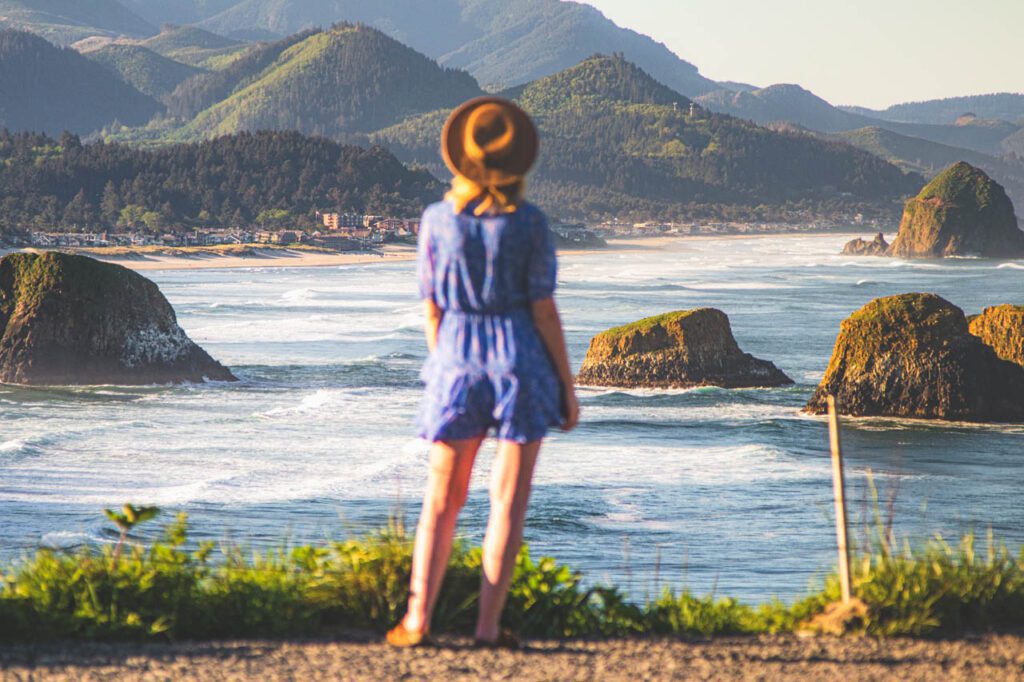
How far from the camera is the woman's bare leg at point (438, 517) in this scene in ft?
18.2

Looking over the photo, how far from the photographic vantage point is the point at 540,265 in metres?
5.46

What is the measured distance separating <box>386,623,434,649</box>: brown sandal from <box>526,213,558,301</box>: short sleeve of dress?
1.37 meters

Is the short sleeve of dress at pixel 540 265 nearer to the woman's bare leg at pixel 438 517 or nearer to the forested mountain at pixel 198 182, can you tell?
the woman's bare leg at pixel 438 517

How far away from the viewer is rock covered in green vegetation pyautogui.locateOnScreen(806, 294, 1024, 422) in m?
27.3

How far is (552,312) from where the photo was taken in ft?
18.1

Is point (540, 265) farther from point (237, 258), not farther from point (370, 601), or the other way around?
point (237, 258)

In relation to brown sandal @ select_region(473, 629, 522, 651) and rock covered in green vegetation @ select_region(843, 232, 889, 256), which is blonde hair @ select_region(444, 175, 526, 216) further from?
rock covered in green vegetation @ select_region(843, 232, 889, 256)

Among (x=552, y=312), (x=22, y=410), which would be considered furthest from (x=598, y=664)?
(x=22, y=410)

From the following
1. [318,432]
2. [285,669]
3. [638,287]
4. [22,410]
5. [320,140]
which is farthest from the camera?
[320,140]

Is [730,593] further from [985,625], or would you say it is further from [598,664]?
[598,664]

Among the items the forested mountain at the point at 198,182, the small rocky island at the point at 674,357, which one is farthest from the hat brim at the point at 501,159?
the forested mountain at the point at 198,182

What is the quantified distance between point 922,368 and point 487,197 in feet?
77.3

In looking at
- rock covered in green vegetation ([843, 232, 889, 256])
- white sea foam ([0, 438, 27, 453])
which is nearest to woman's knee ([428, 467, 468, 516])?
white sea foam ([0, 438, 27, 453])

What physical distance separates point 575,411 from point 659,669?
39.5 inches
